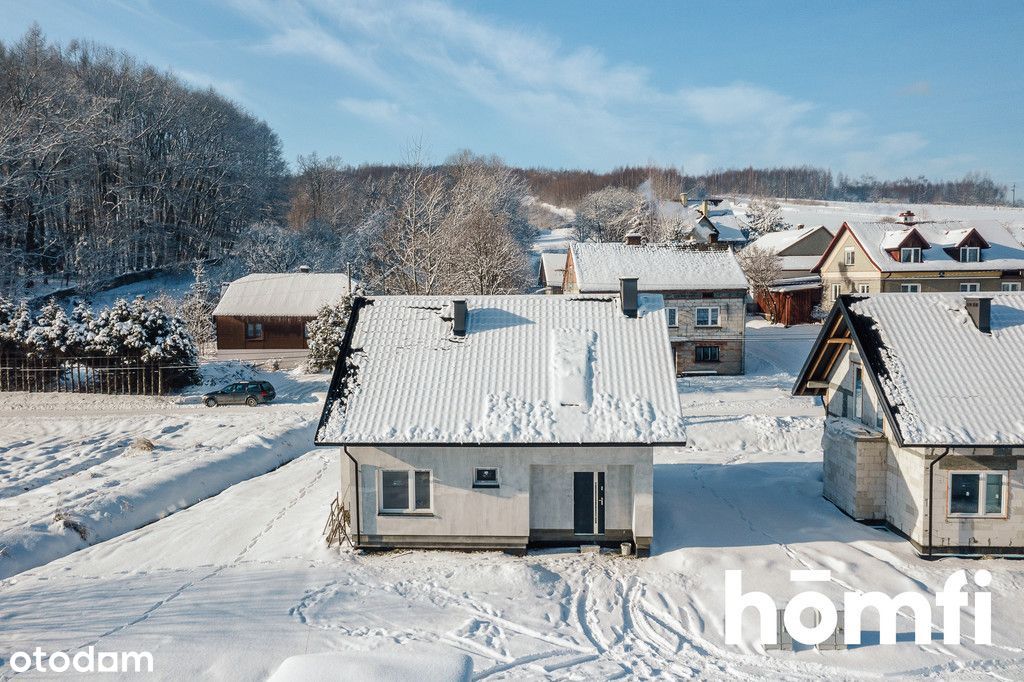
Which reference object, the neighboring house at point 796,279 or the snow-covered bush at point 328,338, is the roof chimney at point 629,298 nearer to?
the snow-covered bush at point 328,338

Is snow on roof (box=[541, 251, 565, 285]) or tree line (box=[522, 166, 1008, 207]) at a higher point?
tree line (box=[522, 166, 1008, 207])

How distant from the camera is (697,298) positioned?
125ft

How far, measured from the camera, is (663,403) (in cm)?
1591

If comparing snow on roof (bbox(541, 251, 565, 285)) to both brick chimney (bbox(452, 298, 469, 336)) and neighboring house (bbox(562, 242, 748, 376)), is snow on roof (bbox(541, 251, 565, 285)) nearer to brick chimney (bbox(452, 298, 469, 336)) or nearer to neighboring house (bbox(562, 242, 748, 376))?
neighboring house (bbox(562, 242, 748, 376))

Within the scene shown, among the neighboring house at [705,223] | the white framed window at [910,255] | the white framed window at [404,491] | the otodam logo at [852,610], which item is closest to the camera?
the otodam logo at [852,610]

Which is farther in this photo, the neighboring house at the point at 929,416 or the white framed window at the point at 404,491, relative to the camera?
the white framed window at the point at 404,491

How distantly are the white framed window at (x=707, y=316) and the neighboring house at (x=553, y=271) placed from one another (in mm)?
19973

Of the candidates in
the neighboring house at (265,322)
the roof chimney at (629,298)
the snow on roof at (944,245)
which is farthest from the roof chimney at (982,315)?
the neighboring house at (265,322)

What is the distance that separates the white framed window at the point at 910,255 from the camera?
45906 millimetres

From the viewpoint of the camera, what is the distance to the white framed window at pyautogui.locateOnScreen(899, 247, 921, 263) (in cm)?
4591

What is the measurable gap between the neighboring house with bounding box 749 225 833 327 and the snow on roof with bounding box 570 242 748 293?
13.5m

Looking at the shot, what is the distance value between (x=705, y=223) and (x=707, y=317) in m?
33.6

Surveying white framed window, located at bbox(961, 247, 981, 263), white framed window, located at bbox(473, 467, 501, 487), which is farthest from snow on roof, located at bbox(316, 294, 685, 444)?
white framed window, located at bbox(961, 247, 981, 263)

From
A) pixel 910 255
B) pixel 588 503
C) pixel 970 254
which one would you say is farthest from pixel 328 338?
pixel 970 254
